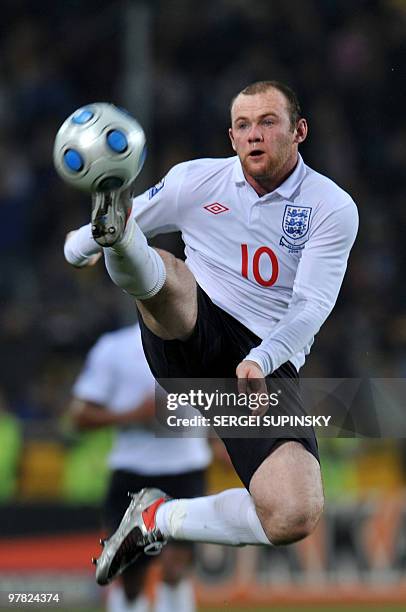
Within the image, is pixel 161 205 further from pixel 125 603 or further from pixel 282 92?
pixel 125 603

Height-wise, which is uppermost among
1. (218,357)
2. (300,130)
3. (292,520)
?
(300,130)

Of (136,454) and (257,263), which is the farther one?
(136,454)

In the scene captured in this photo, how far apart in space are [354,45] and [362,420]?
20.2 ft

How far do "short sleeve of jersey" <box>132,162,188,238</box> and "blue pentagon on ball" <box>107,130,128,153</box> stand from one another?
58cm

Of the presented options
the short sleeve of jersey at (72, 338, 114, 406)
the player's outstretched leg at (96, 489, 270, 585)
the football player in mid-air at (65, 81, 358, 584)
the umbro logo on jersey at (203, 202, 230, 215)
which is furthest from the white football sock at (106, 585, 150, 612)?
the umbro logo on jersey at (203, 202, 230, 215)

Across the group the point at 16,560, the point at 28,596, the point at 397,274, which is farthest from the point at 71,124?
the point at 397,274

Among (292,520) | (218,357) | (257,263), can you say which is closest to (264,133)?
(257,263)

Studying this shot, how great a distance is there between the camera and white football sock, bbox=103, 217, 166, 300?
15.4 ft

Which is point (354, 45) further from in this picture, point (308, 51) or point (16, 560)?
point (16, 560)

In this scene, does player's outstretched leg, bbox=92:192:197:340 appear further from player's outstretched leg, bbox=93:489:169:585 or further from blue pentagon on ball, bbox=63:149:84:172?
player's outstretched leg, bbox=93:489:169:585

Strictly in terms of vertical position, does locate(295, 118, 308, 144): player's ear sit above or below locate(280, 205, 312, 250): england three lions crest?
above

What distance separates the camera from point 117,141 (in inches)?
179

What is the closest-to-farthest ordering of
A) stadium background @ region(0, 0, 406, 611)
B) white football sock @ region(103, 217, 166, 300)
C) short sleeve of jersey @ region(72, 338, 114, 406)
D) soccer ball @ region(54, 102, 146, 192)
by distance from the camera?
soccer ball @ region(54, 102, 146, 192), white football sock @ region(103, 217, 166, 300), short sleeve of jersey @ region(72, 338, 114, 406), stadium background @ region(0, 0, 406, 611)

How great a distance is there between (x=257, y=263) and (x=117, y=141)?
2.68ft
